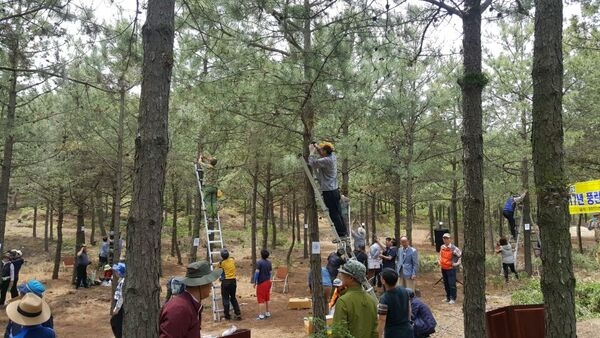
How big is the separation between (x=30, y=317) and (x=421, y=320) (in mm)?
4389

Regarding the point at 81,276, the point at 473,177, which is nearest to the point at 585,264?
the point at 473,177

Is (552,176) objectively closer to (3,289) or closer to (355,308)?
(355,308)

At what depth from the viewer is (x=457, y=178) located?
17.6 m

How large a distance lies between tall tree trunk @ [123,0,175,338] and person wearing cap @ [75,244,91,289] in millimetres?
14962

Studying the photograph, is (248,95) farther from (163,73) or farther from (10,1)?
(163,73)

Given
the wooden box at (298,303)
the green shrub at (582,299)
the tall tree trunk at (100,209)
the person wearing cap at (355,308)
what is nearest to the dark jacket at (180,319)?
the person wearing cap at (355,308)

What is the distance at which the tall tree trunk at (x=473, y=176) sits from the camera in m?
4.67

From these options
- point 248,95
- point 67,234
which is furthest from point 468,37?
point 67,234

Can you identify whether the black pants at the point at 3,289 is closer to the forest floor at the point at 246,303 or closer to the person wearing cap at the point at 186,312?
the forest floor at the point at 246,303

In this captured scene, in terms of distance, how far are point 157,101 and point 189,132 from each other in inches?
513

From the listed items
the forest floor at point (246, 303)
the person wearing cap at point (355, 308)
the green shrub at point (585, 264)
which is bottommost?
the forest floor at point (246, 303)

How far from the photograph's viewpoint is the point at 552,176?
12.0ft

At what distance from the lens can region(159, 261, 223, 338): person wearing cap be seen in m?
3.33

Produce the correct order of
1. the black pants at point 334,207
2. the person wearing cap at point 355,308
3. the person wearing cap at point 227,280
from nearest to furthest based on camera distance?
the person wearing cap at point 355,308, the black pants at point 334,207, the person wearing cap at point 227,280
